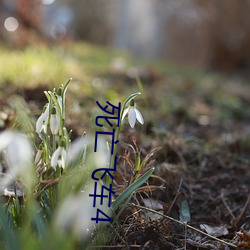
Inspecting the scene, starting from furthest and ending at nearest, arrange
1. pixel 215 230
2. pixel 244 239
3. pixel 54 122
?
pixel 215 230, pixel 244 239, pixel 54 122

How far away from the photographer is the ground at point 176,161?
137cm

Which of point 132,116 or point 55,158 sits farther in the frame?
point 132,116

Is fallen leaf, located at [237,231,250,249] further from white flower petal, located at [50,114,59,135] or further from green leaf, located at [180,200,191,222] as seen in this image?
white flower petal, located at [50,114,59,135]

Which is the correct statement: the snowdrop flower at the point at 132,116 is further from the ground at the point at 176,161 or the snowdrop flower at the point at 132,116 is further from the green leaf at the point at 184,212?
the green leaf at the point at 184,212

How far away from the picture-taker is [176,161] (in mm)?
2217

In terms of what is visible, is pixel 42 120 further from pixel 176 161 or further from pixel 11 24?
pixel 11 24

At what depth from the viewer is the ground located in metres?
1.37

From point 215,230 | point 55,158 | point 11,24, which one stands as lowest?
point 215,230

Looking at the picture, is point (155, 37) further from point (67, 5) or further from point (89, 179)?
point (89, 179)

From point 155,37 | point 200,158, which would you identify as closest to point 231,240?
point 200,158

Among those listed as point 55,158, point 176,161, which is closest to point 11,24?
point 176,161

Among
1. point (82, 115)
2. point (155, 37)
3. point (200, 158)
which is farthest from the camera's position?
point (155, 37)

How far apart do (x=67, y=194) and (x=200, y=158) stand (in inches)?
46.8

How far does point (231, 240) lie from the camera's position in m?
1.40
